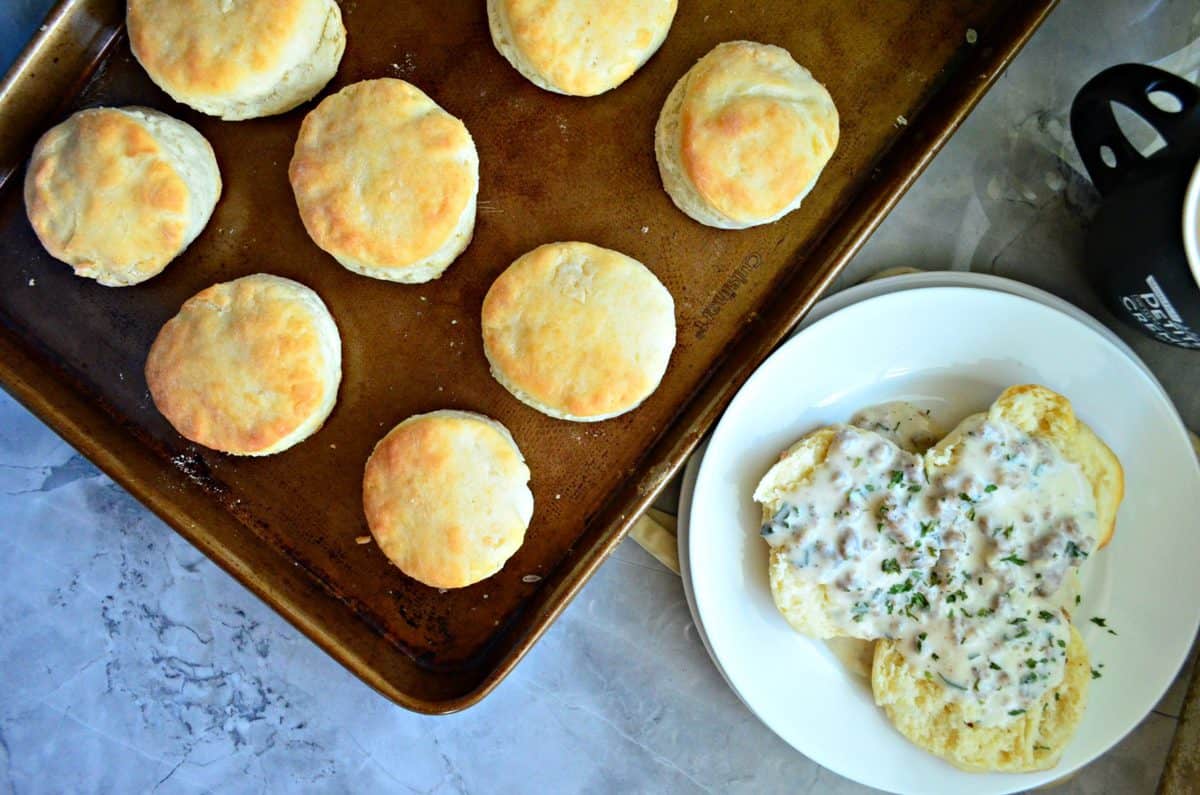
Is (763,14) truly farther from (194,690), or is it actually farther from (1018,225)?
(194,690)

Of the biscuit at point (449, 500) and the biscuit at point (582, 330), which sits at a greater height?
the biscuit at point (582, 330)

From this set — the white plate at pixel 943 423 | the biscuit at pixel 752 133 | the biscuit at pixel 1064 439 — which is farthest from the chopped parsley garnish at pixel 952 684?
the biscuit at pixel 752 133

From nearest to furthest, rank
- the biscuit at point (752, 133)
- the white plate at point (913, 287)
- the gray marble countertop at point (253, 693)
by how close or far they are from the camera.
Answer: the biscuit at point (752, 133) < the white plate at point (913, 287) < the gray marble countertop at point (253, 693)

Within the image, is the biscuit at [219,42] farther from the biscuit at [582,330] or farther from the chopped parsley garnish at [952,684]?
the chopped parsley garnish at [952,684]

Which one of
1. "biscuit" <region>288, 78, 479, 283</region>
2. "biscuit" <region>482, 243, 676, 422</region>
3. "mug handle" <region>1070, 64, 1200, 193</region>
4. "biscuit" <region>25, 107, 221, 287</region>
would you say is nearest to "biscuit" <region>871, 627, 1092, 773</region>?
"biscuit" <region>482, 243, 676, 422</region>

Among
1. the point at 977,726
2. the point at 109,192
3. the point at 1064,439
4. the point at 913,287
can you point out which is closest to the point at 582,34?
the point at 913,287

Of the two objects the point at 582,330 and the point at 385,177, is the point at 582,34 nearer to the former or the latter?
the point at 385,177

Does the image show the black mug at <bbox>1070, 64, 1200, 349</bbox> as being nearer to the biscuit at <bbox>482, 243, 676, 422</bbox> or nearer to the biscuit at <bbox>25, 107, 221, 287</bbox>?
the biscuit at <bbox>482, 243, 676, 422</bbox>

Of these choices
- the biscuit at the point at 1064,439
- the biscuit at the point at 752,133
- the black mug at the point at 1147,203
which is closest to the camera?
the black mug at the point at 1147,203

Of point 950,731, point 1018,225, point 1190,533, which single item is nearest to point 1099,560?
point 1190,533
